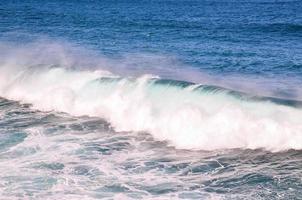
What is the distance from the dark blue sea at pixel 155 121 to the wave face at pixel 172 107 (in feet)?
0.18

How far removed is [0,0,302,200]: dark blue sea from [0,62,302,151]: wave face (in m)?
0.05

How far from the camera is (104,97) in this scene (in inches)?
973

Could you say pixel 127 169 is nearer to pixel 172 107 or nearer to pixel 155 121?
A: pixel 155 121

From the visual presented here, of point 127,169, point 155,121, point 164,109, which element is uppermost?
point 164,109

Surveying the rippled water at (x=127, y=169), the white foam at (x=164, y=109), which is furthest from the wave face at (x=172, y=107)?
the rippled water at (x=127, y=169)

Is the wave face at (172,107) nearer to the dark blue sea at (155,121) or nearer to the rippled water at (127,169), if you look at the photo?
the dark blue sea at (155,121)

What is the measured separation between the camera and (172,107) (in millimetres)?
22125

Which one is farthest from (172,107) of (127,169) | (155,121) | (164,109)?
(127,169)

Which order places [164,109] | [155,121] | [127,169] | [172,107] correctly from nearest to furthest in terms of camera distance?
[127,169] → [155,121] → [172,107] → [164,109]

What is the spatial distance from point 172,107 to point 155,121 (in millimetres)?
1119

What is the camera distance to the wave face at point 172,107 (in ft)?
62.3

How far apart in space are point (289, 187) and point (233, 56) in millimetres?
20488

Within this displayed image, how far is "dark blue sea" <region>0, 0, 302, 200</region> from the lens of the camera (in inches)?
611

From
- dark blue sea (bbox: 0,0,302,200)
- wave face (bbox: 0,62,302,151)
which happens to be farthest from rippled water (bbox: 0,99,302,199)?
wave face (bbox: 0,62,302,151)
